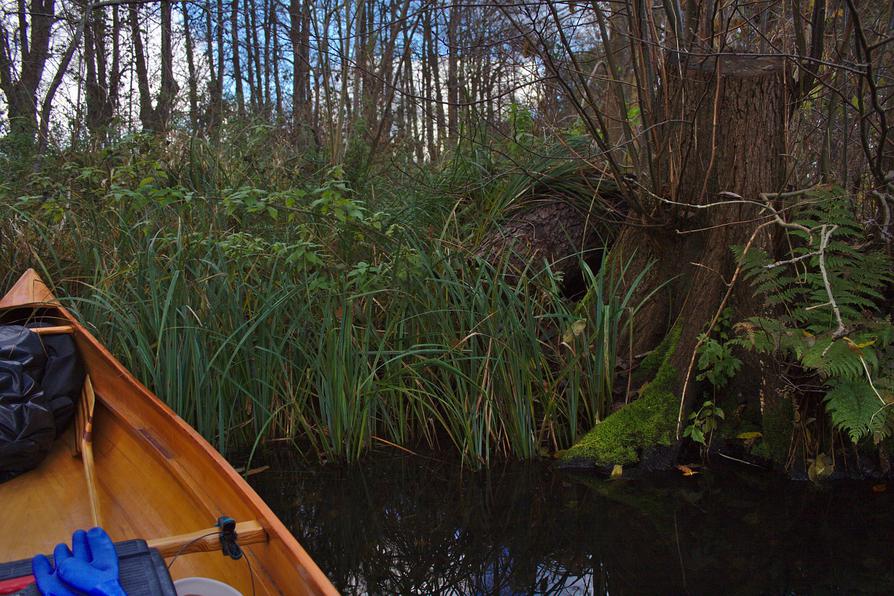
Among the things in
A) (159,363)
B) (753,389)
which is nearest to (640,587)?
(753,389)

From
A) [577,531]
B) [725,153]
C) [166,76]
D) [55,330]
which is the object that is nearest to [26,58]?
[166,76]

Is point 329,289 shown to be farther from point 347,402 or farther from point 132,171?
point 132,171

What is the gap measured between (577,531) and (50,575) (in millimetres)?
1972

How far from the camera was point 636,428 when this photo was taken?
3457mm

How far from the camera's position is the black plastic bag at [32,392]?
2846mm

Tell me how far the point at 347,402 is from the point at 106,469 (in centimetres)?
117

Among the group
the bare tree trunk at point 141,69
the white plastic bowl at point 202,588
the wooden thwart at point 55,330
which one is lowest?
the white plastic bowl at point 202,588

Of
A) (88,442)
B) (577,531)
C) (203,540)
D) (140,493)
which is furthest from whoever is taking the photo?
(88,442)

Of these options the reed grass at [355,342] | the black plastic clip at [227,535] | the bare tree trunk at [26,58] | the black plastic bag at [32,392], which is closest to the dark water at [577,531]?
the reed grass at [355,342]

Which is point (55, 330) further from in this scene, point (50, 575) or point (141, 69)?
point (141, 69)

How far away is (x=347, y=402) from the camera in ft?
11.9

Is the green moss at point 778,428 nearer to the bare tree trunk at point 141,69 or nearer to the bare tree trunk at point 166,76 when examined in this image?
the bare tree trunk at point 166,76

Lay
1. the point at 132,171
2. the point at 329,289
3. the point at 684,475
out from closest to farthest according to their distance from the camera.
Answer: the point at 684,475 → the point at 329,289 → the point at 132,171

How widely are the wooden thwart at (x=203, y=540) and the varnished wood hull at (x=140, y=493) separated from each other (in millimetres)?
34
